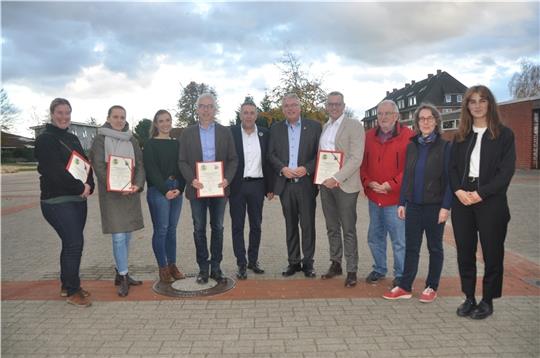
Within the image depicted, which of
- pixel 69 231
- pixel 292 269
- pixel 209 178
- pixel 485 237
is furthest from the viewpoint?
pixel 292 269

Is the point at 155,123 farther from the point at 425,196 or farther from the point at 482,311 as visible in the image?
the point at 482,311

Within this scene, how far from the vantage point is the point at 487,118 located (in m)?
4.10

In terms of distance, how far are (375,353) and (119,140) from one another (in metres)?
3.63

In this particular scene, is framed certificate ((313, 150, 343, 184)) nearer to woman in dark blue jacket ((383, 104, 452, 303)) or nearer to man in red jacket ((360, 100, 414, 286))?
man in red jacket ((360, 100, 414, 286))

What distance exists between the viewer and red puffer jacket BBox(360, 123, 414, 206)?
4.87m

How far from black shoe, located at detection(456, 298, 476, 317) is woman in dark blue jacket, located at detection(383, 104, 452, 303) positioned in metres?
0.38

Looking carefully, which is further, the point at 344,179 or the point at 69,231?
the point at 344,179

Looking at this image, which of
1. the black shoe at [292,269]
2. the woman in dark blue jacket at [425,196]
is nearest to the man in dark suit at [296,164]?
the black shoe at [292,269]

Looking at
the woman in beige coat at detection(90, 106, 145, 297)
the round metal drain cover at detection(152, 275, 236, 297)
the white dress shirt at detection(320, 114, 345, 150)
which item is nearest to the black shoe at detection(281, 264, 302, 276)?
the round metal drain cover at detection(152, 275, 236, 297)

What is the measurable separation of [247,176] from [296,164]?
677 millimetres

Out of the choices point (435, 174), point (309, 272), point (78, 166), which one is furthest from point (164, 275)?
point (435, 174)

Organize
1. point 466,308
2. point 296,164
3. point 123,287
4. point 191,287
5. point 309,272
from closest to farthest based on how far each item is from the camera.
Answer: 1. point 466,308
2. point 123,287
3. point 191,287
4. point 296,164
5. point 309,272

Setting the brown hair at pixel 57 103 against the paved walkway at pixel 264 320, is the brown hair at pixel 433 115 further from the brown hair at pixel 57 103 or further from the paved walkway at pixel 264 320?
the brown hair at pixel 57 103

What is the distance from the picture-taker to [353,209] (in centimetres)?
520
